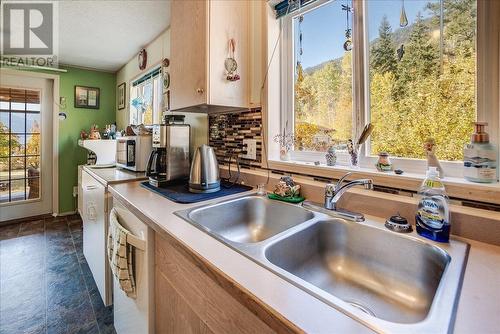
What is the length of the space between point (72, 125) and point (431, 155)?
4.14 meters

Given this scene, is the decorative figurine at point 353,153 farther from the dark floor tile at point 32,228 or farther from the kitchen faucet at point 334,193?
the dark floor tile at point 32,228

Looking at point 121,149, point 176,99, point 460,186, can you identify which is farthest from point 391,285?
point 121,149

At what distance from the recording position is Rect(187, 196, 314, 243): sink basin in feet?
3.38

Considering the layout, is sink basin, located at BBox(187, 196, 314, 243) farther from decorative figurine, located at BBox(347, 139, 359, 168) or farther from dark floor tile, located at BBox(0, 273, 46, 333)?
dark floor tile, located at BBox(0, 273, 46, 333)

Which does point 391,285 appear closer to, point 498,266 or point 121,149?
point 498,266

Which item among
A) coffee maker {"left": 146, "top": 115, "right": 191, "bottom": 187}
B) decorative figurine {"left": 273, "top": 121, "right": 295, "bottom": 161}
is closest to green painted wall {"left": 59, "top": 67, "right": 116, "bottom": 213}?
coffee maker {"left": 146, "top": 115, "right": 191, "bottom": 187}

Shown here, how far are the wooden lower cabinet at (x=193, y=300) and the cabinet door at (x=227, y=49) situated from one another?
0.79 m

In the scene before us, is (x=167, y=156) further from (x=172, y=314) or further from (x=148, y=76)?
(x=148, y=76)

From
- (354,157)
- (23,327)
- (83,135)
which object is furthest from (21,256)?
(354,157)

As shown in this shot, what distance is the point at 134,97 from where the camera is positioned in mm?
3168

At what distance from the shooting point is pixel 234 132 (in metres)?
1.60

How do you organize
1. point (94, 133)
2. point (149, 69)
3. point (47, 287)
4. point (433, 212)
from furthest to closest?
point (94, 133) → point (149, 69) → point (47, 287) → point (433, 212)

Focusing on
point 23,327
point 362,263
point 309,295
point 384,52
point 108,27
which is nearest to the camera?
point 309,295

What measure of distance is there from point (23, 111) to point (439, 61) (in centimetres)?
429
